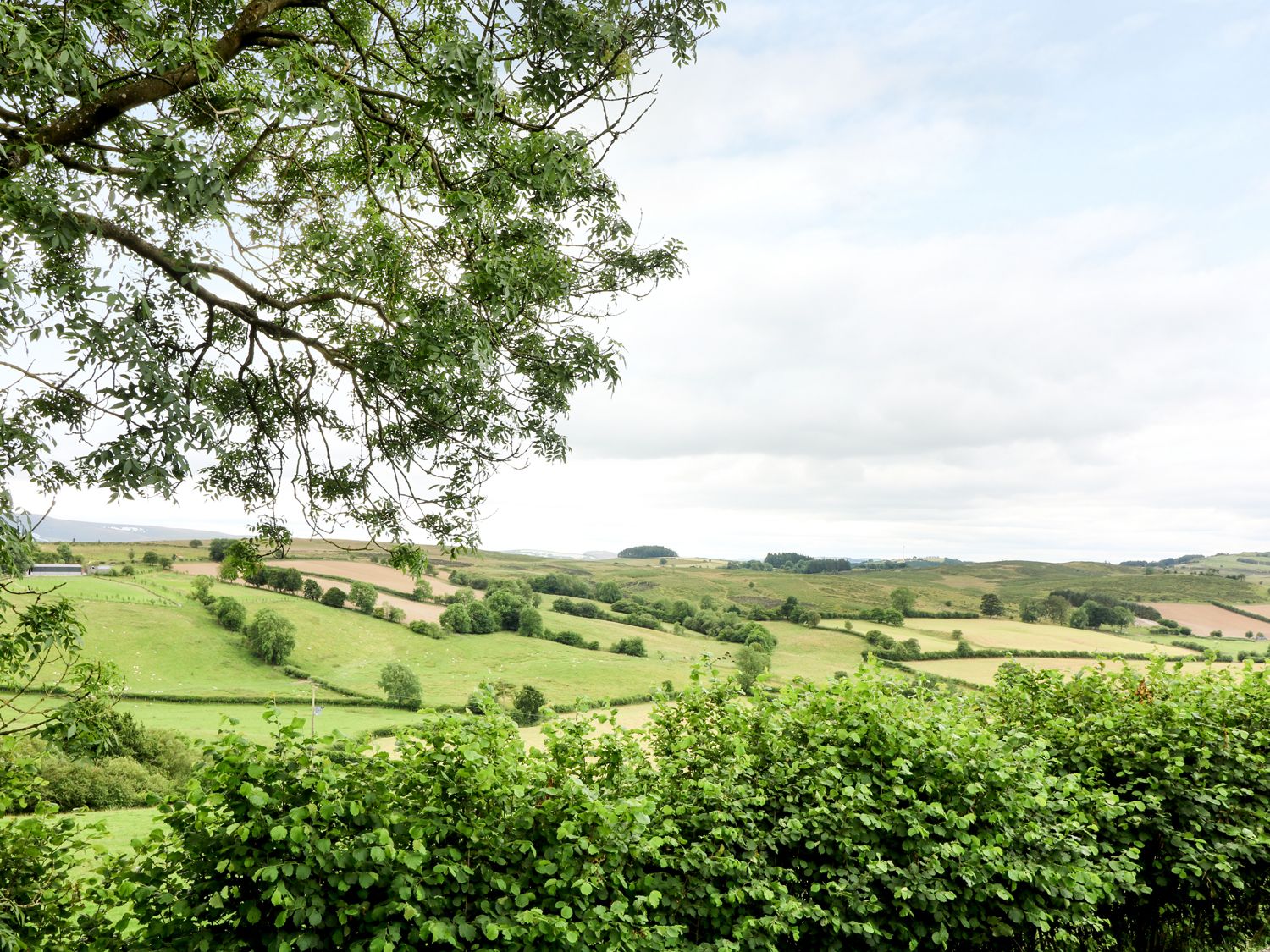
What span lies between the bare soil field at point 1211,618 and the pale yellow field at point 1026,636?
202 centimetres

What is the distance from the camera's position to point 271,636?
22484mm

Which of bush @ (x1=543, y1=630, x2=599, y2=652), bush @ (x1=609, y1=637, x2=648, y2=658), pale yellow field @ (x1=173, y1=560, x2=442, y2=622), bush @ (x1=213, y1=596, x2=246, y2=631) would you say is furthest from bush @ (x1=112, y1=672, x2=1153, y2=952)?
bush @ (x1=213, y1=596, x2=246, y2=631)

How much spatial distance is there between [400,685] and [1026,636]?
24.7 metres

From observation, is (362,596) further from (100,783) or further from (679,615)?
(679,615)

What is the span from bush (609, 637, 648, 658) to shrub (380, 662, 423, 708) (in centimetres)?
743

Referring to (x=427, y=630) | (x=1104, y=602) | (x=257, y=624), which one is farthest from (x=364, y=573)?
(x=1104, y=602)

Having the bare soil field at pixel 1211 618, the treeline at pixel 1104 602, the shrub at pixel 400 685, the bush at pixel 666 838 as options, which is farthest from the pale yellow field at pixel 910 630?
the bush at pixel 666 838

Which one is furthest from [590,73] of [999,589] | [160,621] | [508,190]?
[999,589]

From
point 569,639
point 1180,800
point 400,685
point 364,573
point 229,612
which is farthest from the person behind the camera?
point 569,639

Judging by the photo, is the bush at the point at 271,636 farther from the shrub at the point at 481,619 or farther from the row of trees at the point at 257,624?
the shrub at the point at 481,619

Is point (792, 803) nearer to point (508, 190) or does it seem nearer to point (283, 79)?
point (508, 190)

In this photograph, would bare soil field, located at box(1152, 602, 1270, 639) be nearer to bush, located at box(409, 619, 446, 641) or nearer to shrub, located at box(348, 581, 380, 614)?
bush, located at box(409, 619, 446, 641)

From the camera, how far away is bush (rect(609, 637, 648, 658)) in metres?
26.0

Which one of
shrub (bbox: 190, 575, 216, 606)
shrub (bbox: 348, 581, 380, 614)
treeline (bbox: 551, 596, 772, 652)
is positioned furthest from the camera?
treeline (bbox: 551, 596, 772, 652)
